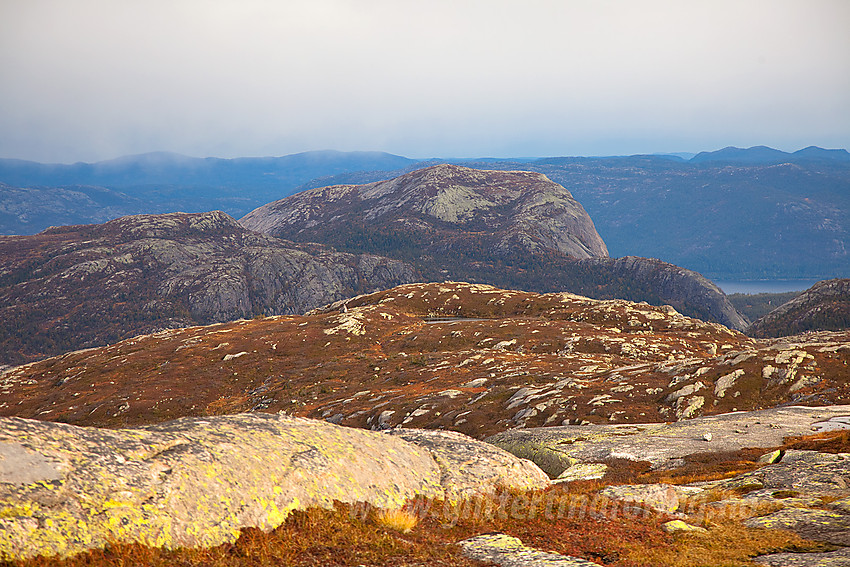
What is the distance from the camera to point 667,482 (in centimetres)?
2053

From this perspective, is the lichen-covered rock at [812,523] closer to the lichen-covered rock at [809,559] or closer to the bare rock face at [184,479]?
the lichen-covered rock at [809,559]

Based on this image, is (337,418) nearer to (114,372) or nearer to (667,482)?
(667,482)

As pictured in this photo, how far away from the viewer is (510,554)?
12031 mm

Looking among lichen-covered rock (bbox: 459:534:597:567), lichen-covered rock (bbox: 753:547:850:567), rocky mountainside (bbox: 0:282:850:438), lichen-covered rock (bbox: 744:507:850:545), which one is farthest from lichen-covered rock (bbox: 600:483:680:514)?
rocky mountainside (bbox: 0:282:850:438)

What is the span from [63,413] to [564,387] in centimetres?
7918

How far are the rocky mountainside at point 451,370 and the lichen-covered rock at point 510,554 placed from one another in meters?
29.1

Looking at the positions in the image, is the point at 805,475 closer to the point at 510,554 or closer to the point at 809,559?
the point at 809,559

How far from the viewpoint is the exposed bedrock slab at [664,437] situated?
25.8m

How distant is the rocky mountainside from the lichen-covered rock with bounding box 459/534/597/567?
29.1m

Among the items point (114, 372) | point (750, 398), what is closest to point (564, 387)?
point (750, 398)

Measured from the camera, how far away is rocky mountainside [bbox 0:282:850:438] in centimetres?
4284

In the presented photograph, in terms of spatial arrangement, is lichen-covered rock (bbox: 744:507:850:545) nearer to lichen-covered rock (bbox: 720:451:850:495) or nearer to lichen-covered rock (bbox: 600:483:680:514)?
lichen-covered rock (bbox: 600:483:680:514)

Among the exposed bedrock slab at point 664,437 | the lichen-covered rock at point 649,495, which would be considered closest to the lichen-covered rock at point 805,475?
the lichen-covered rock at point 649,495

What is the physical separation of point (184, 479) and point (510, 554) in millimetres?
8914
